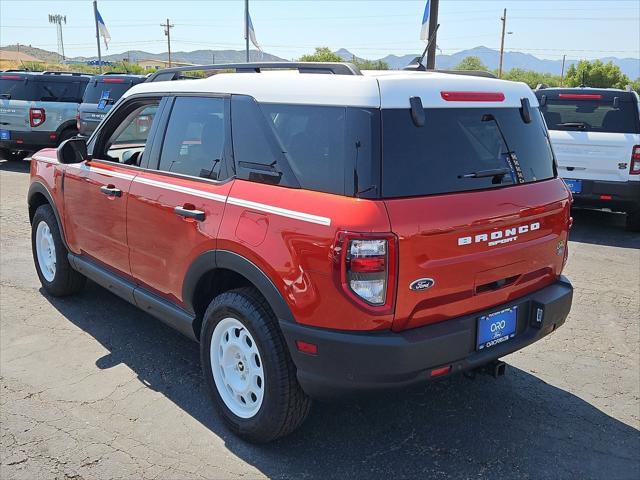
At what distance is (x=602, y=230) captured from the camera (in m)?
8.38

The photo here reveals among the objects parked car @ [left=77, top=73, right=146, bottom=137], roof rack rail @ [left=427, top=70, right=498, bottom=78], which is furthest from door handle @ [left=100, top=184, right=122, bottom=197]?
parked car @ [left=77, top=73, right=146, bottom=137]

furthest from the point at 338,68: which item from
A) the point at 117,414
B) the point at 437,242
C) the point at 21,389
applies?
the point at 21,389

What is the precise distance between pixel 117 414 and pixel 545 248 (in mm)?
2584

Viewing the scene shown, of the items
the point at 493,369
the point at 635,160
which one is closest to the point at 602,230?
the point at 635,160

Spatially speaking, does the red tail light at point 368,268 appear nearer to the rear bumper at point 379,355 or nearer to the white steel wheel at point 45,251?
the rear bumper at point 379,355

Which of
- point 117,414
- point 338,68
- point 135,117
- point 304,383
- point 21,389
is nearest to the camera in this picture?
point 304,383

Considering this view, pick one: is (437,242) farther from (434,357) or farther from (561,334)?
(561,334)

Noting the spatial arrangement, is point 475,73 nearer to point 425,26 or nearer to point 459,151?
point 459,151

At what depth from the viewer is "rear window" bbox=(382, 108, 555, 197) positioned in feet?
8.55

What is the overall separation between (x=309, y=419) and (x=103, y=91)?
36.6 feet

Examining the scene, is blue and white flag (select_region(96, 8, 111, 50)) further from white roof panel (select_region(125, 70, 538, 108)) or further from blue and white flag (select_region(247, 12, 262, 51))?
white roof panel (select_region(125, 70, 538, 108))

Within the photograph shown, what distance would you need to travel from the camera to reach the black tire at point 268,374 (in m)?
2.84

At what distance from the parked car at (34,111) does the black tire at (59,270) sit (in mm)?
8605

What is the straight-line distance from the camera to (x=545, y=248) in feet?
10.4
